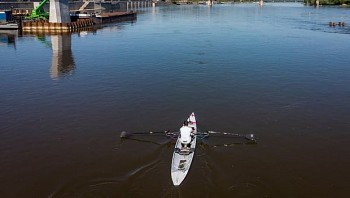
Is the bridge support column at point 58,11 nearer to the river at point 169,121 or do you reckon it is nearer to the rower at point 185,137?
the river at point 169,121

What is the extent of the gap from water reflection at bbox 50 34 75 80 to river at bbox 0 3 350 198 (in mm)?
296

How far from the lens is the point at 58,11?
89.7m

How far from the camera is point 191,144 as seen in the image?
23.5 m

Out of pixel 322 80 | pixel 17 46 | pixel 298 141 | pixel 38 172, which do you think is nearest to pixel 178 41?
pixel 17 46

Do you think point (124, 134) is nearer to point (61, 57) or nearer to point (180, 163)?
point (180, 163)

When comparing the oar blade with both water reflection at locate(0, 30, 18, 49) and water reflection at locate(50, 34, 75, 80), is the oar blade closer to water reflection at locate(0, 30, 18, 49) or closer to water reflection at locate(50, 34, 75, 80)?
water reflection at locate(50, 34, 75, 80)

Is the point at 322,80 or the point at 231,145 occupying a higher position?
the point at 322,80

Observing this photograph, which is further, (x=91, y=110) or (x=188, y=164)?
(x=91, y=110)

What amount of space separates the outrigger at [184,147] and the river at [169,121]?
0.64m

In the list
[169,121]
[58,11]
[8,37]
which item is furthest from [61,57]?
[58,11]

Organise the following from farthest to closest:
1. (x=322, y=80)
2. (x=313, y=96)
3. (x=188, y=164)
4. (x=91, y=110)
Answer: (x=322, y=80)
(x=313, y=96)
(x=91, y=110)
(x=188, y=164)

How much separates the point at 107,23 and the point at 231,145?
10836cm

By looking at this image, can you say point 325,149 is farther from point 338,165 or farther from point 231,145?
point 231,145

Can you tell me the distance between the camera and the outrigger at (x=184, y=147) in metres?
20.5
